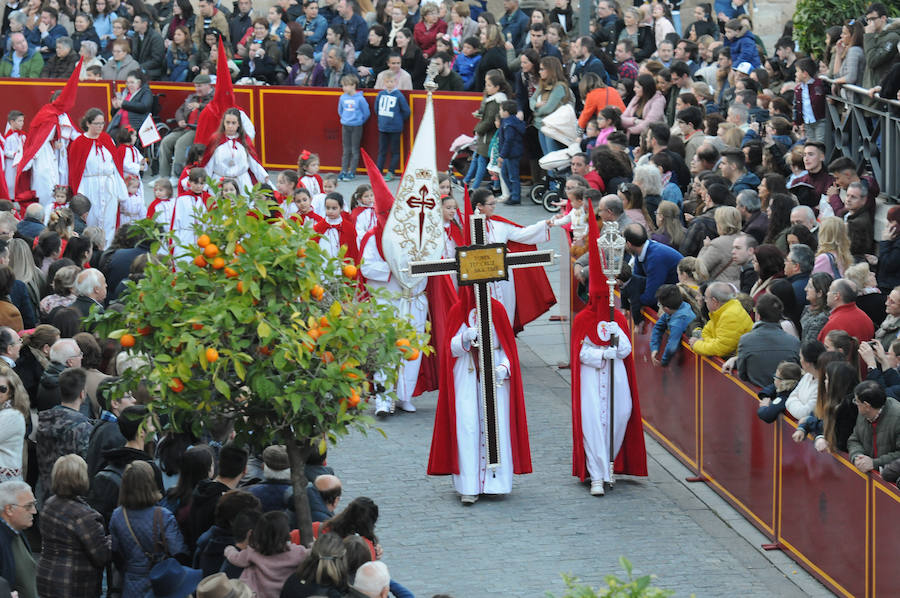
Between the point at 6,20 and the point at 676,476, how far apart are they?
18914 mm

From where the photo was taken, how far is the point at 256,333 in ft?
23.6

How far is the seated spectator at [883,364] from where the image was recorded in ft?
31.6

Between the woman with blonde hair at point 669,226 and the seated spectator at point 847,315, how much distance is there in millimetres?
3061

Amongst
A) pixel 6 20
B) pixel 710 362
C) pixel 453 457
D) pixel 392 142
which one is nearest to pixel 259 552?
pixel 453 457

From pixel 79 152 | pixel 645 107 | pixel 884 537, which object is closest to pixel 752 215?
pixel 884 537

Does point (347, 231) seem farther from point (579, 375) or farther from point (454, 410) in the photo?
point (579, 375)

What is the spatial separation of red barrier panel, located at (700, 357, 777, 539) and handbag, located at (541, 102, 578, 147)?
25.9 ft

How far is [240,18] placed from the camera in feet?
81.6

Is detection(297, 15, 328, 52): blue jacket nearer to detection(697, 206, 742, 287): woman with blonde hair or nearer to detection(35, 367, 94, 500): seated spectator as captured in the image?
detection(697, 206, 742, 287): woman with blonde hair

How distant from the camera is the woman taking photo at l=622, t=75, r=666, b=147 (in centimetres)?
1805

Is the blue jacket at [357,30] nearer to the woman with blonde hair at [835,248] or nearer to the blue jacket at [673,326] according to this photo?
the blue jacket at [673,326]

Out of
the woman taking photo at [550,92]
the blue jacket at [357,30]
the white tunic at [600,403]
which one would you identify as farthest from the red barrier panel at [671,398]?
the blue jacket at [357,30]

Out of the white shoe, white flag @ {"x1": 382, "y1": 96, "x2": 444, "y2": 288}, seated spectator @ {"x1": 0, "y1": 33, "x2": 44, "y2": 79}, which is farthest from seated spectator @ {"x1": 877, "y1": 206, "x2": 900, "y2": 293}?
seated spectator @ {"x1": 0, "y1": 33, "x2": 44, "y2": 79}

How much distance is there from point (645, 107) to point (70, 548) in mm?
11287
